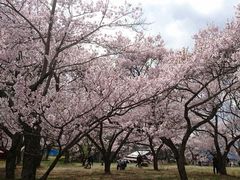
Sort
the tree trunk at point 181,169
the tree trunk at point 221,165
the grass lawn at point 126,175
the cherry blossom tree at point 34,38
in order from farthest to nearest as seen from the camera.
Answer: the tree trunk at point 221,165 < the grass lawn at point 126,175 < the tree trunk at point 181,169 < the cherry blossom tree at point 34,38

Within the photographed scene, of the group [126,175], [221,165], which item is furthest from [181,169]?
[221,165]

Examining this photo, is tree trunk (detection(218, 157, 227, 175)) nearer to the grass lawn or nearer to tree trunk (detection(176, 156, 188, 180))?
the grass lawn

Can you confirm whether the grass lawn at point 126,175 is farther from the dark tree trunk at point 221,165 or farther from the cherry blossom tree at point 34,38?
the cherry blossom tree at point 34,38

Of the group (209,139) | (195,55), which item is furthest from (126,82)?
(209,139)

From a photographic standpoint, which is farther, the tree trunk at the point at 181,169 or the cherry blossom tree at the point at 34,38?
the tree trunk at the point at 181,169

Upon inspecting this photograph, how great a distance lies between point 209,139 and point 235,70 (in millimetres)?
39379

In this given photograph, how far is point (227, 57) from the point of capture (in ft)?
65.4

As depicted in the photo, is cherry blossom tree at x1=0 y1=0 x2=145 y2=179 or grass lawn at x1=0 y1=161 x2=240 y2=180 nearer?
cherry blossom tree at x1=0 y1=0 x2=145 y2=179

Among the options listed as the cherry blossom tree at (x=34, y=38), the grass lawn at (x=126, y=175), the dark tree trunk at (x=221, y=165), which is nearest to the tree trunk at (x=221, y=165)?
the dark tree trunk at (x=221, y=165)

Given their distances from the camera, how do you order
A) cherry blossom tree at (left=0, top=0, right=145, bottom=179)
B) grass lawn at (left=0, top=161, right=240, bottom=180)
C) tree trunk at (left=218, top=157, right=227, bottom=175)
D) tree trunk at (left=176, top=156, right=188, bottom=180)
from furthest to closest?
tree trunk at (left=218, top=157, right=227, bottom=175) < grass lawn at (left=0, top=161, right=240, bottom=180) < tree trunk at (left=176, top=156, right=188, bottom=180) < cherry blossom tree at (left=0, top=0, right=145, bottom=179)

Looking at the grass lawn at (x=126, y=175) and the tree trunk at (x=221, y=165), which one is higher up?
the tree trunk at (x=221, y=165)

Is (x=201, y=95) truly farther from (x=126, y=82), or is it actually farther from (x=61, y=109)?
(x=61, y=109)

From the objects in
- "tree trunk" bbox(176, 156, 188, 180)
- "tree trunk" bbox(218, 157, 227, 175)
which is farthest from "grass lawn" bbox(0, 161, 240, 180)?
"tree trunk" bbox(176, 156, 188, 180)

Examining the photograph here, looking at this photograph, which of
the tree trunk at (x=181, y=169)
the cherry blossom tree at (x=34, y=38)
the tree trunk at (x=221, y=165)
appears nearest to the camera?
the cherry blossom tree at (x=34, y=38)
